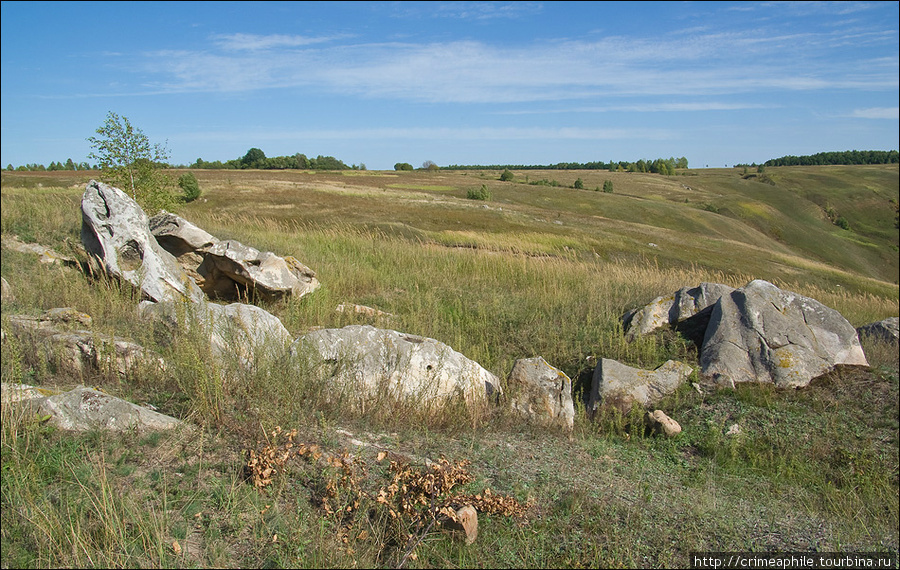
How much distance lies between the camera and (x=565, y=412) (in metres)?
6.12

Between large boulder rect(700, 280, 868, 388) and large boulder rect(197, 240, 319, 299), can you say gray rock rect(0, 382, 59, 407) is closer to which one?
large boulder rect(197, 240, 319, 299)

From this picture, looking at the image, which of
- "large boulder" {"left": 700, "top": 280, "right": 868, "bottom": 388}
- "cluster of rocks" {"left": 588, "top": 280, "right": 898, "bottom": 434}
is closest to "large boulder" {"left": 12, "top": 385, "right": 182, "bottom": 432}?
"cluster of rocks" {"left": 588, "top": 280, "right": 898, "bottom": 434}

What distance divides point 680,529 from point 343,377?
3.32 m

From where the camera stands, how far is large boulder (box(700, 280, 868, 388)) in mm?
7328

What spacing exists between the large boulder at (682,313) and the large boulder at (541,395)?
2951 mm

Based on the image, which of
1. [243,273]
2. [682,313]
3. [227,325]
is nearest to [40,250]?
[243,273]

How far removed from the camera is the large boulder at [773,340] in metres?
7.33

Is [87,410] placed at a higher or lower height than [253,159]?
lower

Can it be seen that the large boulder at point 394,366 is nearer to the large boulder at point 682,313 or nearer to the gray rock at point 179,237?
the large boulder at point 682,313

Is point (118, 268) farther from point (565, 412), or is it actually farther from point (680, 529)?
point (680, 529)

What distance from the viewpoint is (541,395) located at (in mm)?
6160

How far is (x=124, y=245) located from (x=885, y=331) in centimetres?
1193

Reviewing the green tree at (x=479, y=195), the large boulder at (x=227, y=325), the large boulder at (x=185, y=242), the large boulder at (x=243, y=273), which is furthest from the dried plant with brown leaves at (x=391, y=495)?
the green tree at (x=479, y=195)

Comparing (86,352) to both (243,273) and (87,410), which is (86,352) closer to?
(87,410)
